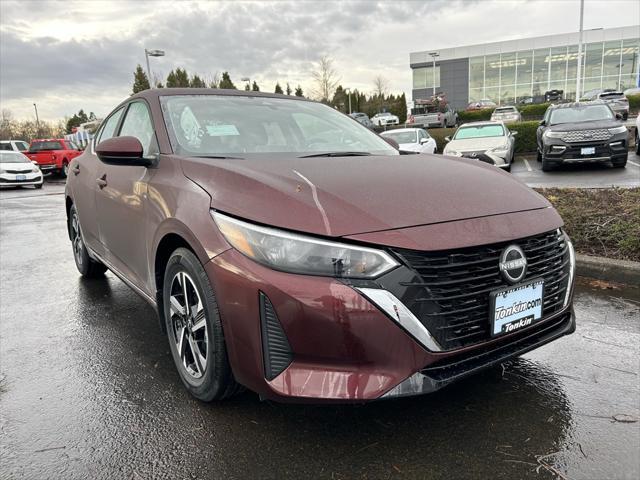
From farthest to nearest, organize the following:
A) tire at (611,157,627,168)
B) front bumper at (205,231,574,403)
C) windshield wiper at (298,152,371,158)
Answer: tire at (611,157,627,168) → windshield wiper at (298,152,371,158) → front bumper at (205,231,574,403)

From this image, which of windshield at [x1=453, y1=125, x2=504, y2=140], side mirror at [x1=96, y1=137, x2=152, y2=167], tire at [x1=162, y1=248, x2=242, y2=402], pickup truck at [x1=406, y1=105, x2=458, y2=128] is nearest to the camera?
tire at [x1=162, y1=248, x2=242, y2=402]

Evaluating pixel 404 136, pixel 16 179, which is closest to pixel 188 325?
pixel 404 136

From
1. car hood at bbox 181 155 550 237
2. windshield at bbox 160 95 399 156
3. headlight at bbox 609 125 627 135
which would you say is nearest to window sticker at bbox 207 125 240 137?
windshield at bbox 160 95 399 156

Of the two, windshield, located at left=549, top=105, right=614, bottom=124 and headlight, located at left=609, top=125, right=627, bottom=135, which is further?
windshield, located at left=549, top=105, right=614, bottom=124

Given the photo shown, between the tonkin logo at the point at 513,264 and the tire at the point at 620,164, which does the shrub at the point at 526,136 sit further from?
the tonkin logo at the point at 513,264

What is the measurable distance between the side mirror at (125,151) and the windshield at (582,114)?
11.6 m

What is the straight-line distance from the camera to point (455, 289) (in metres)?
1.99

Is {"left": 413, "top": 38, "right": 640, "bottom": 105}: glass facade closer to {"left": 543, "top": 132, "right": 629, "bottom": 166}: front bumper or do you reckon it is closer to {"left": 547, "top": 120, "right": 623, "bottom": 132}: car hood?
{"left": 547, "top": 120, "right": 623, "bottom": 132}: car hood

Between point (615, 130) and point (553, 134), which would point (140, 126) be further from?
point (615, 130)

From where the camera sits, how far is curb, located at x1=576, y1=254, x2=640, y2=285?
432cm

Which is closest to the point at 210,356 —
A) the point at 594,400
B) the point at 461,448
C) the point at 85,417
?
the point at 85,417

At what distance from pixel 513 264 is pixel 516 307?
0.63 feet

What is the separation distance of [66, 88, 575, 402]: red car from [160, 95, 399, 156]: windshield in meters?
0.03

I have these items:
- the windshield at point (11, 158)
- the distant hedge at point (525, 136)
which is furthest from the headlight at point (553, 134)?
the windshield at point (11, 158)
